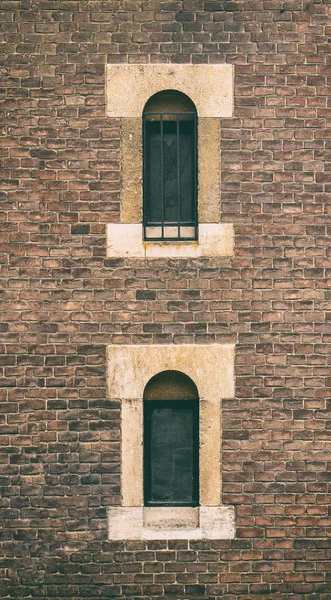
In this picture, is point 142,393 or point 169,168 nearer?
point 142,393

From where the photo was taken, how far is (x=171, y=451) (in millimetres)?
7020

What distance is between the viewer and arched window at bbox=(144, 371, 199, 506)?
7.00 meters

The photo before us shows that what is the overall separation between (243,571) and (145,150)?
14.2 feet

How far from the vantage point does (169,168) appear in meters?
7.02

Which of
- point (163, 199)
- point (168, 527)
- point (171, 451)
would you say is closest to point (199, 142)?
point (163, 199)

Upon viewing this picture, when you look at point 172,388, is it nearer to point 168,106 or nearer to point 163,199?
point 163,199

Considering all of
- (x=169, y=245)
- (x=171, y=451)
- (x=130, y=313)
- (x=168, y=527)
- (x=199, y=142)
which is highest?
(x=199, y=142)

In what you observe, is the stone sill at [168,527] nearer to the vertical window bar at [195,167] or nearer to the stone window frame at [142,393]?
the stone window frame at [142,393]

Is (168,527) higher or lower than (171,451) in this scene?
lower

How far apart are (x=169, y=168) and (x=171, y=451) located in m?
2.90

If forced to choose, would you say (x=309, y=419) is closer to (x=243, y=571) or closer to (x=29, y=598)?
(x=243, y=571)

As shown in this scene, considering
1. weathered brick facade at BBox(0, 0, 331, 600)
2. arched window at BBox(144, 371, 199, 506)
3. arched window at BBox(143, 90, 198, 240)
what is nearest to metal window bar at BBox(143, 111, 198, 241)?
arched window at BBox(143, 90, 198, 240)

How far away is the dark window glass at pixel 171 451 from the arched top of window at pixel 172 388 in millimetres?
59

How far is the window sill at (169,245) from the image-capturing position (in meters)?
6.79
